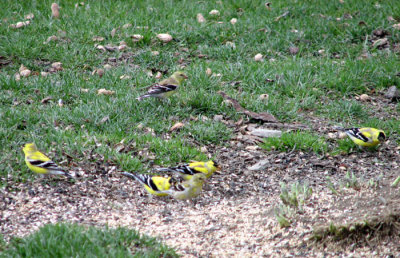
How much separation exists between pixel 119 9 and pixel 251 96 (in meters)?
4.27

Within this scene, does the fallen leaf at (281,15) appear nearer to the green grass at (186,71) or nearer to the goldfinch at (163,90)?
the green grass at (186,71)

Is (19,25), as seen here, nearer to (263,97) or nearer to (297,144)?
(263,97)

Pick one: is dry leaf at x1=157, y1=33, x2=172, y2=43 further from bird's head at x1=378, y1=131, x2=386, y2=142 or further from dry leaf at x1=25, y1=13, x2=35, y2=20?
bird's head at x1=378, y1=131, x2=386, y2=142

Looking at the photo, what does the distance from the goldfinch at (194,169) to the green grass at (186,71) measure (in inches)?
16.3

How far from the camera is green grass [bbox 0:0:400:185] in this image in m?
6.14

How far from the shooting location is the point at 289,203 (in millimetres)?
4695

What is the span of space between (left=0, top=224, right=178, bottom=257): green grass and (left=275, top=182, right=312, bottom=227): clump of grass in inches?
41.5

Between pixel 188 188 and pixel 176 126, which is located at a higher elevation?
pixel 188 188

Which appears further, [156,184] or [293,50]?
[293,50]

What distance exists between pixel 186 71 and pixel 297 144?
255cm

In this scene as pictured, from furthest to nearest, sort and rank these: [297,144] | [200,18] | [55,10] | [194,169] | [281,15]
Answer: [281,15] < [200,18] < [55,10] < [297,144] < [194,169]

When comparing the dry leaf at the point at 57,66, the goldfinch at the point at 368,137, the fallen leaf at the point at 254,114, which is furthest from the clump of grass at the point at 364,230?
the dry leaf at the point at 57,66

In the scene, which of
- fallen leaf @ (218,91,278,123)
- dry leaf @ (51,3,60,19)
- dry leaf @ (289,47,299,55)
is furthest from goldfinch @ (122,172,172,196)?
dry leaf @ (51,3,60,19)

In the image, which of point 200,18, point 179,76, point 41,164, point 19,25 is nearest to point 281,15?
point 200,18
